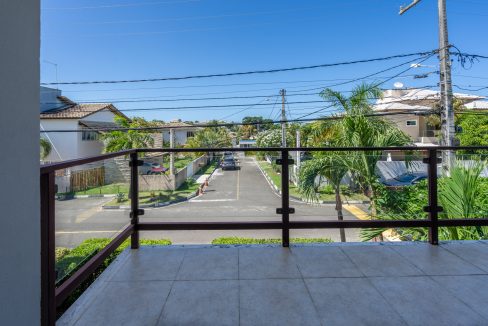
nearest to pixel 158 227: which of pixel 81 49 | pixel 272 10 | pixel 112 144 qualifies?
pixel 112 144

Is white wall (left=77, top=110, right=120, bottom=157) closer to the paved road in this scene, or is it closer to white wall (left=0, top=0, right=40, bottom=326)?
the paved road

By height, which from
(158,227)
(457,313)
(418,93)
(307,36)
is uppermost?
(307,36)

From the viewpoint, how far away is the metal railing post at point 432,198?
302 cm

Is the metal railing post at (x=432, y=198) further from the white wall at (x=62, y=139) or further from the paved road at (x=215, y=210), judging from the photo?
the white wall at (x=62, y=139)

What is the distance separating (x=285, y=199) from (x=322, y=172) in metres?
0.77

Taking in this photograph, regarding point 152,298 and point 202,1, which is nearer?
point 152,298

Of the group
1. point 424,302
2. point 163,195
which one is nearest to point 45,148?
point 163,195

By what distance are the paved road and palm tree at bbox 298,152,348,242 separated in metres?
0.30

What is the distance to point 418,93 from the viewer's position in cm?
2491

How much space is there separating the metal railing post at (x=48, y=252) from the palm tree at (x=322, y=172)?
2.38 meters

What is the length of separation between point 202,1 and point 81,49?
9.35 meters

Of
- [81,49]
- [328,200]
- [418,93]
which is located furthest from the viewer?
[418,93]

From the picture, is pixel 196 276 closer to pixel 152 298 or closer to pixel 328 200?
pixel 152 298

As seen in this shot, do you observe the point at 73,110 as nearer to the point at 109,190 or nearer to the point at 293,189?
the point at 109,190
